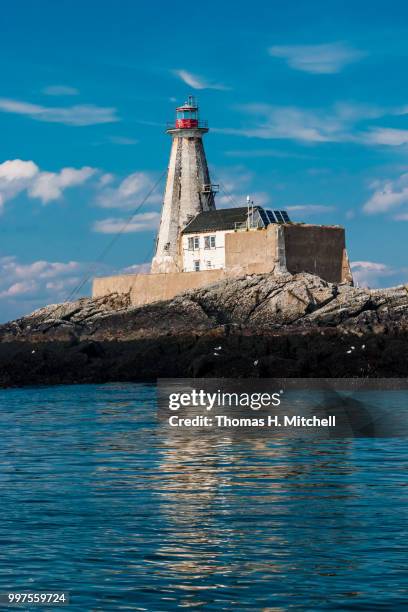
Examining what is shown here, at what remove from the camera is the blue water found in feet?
29.1

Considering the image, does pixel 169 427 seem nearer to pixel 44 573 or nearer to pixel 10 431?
pixel 10 431

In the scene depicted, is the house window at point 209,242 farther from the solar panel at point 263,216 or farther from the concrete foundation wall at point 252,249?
the solar panel at point 263,216

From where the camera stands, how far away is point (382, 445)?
19156mm

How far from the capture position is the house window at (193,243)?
2003 inches

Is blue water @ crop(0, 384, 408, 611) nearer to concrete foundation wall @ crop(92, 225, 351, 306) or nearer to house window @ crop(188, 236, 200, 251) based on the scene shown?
concrete foundation wall @ crop(92, 225, 351, 306)

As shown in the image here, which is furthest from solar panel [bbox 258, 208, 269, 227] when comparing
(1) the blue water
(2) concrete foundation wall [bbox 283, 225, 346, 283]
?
(1) the blue water

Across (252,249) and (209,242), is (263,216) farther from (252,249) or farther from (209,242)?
(209,242)

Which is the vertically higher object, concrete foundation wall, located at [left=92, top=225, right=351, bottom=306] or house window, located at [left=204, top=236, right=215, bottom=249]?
house window, located at [left=204, top=236, right=215, bottom=249]

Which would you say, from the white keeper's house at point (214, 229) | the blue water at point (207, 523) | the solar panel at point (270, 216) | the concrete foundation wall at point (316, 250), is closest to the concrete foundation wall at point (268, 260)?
the concrete foundation wall at point (316, 250)

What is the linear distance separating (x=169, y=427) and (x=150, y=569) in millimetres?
12894


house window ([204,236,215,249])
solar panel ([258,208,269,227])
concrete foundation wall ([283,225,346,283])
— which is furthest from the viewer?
house window ([204,236,215,249])

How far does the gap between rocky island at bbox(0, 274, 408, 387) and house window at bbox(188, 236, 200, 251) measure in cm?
410

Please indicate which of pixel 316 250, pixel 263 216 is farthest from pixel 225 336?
pixel 263 216

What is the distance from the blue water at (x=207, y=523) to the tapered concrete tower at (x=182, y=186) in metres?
34.1
